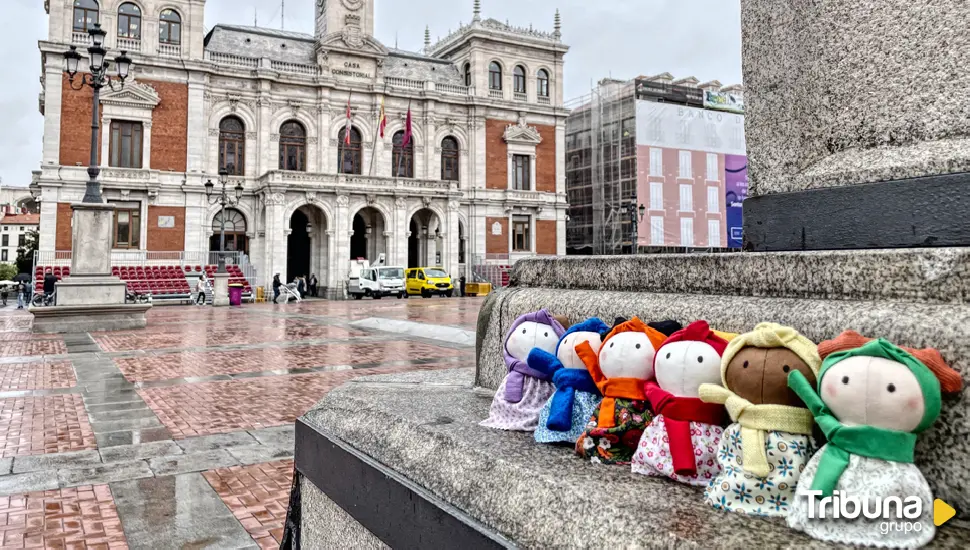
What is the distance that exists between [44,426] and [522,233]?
35644 mm

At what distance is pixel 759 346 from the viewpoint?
1.53 m

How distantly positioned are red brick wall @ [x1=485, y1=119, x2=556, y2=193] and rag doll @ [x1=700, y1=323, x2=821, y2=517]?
37.9 metres

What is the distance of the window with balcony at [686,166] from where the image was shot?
4156 centimetres

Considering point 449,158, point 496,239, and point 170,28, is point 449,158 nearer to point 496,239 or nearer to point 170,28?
point 496,239

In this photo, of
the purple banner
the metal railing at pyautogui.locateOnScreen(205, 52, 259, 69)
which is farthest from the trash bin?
the purple banner

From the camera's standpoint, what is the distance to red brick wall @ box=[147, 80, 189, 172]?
1225 inches

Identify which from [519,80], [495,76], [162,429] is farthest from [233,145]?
[162,429]

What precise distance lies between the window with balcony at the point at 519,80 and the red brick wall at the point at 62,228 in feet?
83.7

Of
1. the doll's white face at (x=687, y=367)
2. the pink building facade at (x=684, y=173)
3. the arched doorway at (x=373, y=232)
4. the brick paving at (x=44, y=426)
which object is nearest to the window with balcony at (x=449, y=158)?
the arched doorway at (x=373, y=232)

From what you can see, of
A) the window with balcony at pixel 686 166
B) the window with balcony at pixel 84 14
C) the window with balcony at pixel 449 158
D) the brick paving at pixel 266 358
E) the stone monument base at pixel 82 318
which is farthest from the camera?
the window with balcony at pixel 686 166

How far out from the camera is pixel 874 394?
1287 mm

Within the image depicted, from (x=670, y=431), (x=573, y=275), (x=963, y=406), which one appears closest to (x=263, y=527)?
(x=573, y=275)

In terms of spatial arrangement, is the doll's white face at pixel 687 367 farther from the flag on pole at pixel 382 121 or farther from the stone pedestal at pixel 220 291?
the flag on pole at pixel 382 121

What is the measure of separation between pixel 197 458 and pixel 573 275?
10.9 feet
